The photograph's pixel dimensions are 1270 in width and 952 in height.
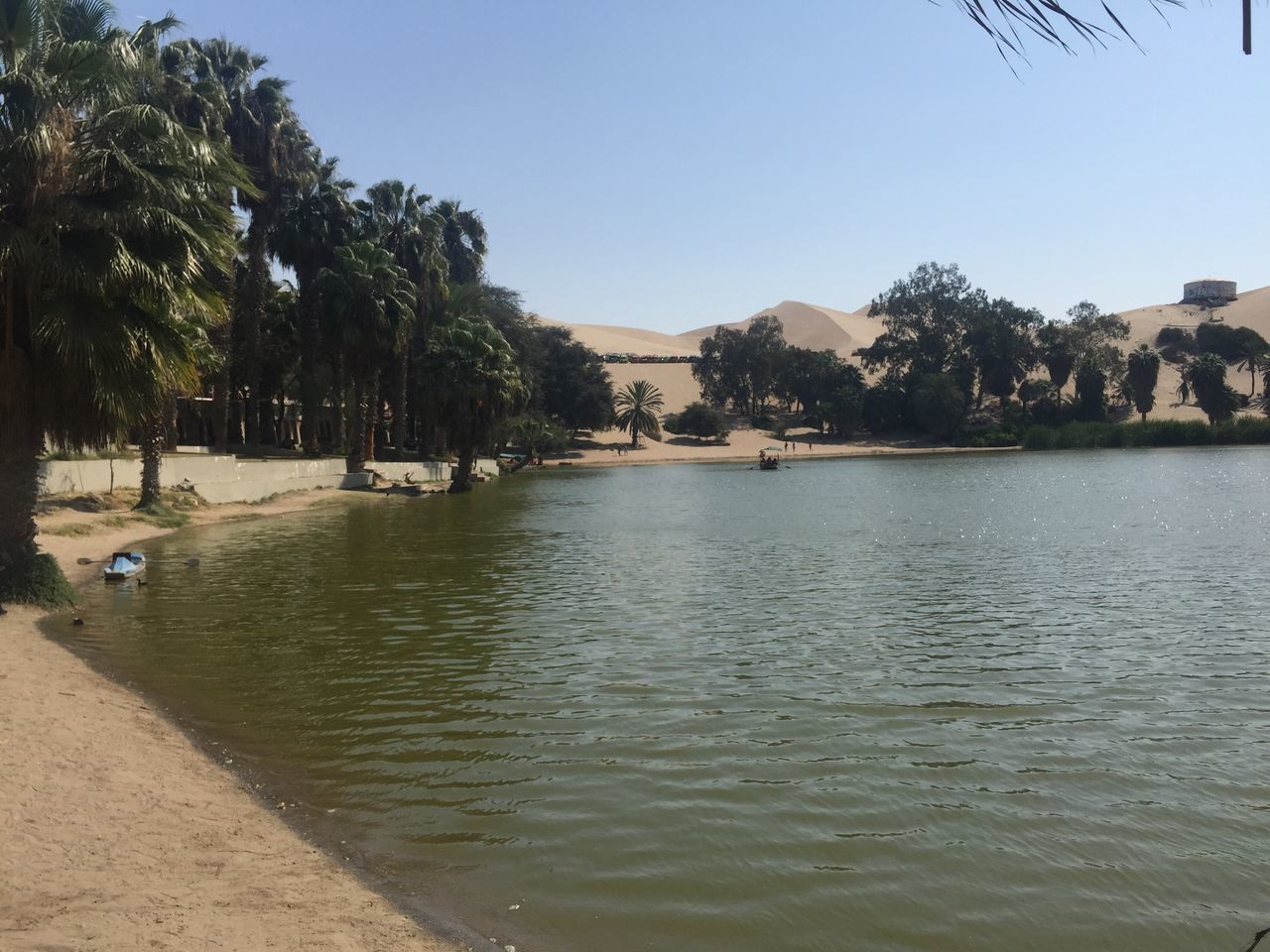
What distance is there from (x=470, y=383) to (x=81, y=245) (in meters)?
37.5

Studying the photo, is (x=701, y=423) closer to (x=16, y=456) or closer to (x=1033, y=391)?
(x=1033, y=391)

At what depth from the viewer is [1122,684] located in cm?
1140

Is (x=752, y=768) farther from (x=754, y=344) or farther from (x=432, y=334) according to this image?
(x=754, y=344)

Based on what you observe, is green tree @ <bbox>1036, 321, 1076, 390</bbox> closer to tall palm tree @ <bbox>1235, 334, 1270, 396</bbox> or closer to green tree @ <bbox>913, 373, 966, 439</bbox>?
green tree @ <bbox>913, 373, 966, 439</bbox>

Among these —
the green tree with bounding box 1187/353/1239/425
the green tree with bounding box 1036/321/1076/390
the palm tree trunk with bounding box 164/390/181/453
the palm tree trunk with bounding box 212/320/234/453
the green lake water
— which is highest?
the green tree with bounding box 1036/321/1076/390

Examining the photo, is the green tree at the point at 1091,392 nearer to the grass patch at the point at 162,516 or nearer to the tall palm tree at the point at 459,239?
the tall palm tree at the point at 459,239

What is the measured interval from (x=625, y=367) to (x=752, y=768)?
169m

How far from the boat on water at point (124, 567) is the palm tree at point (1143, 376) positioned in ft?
381

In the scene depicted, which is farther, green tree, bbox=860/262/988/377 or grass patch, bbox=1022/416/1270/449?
green tree, bbox=860/262/988/377

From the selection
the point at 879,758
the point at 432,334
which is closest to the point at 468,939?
the point at 879,758

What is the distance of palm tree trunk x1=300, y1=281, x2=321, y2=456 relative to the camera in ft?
170

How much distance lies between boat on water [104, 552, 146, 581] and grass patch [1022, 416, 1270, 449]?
344 ft

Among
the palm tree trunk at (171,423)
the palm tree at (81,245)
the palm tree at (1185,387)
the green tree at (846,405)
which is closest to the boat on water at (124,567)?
the palm tree at (81,245)

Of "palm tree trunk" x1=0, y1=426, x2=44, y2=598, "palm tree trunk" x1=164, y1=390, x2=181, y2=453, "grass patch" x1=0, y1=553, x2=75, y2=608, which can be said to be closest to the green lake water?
"grass patch" x1=0, y1=553, x2=75, y2=608
